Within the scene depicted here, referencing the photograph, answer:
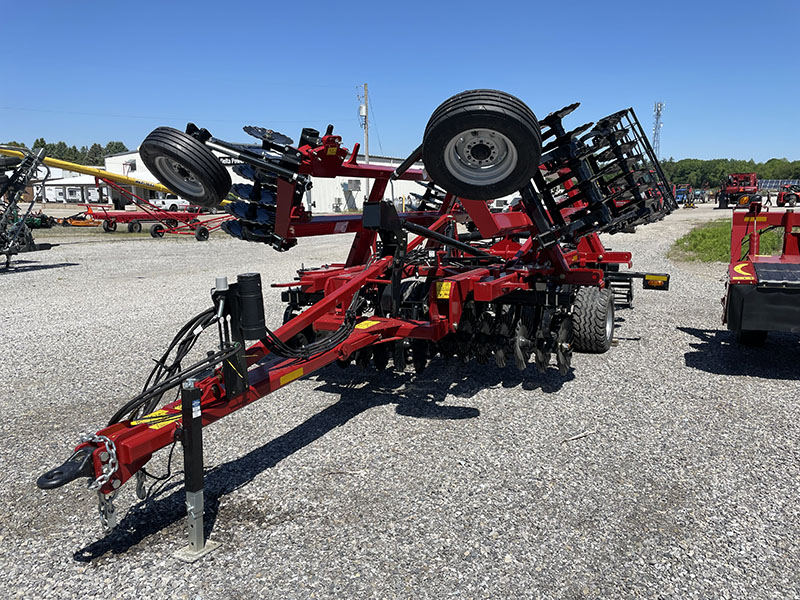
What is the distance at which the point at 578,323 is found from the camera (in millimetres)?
6957

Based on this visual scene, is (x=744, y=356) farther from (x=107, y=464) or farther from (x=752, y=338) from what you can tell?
(x=107, y=464)

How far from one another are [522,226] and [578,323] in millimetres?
1307

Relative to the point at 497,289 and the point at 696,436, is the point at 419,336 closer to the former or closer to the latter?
the point at 497,289

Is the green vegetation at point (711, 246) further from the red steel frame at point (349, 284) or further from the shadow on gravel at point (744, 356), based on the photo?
the red steel frame at point (349, 284)

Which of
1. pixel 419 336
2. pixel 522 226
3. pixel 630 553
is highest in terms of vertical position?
pixel 522 226

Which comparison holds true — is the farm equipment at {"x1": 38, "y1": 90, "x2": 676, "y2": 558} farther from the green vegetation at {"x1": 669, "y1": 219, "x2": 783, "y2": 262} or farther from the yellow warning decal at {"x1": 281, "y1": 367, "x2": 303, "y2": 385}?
the green vegetation at {"x1": 669, "y1": 219, "x2": 783, "y2": 262}

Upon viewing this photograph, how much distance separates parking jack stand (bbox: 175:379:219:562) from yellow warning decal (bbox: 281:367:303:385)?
72cm

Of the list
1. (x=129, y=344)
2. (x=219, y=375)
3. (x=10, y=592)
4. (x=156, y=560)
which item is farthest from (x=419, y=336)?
(x=129, y=344)

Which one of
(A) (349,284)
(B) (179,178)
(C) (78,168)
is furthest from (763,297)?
(C) (78,168)

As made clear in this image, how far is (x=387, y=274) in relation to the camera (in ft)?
18.0

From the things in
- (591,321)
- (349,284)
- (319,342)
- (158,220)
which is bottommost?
(591,321)

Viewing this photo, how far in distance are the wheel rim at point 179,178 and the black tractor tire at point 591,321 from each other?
13.6 feet

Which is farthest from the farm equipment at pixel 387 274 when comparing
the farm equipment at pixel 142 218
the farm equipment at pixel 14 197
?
the farm equipment at pixel 142 218

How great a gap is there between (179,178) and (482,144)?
2.57 meters
